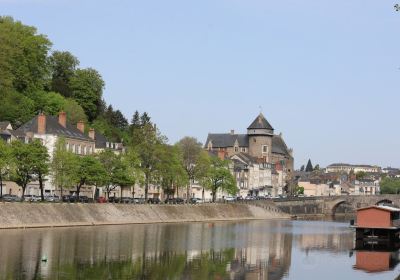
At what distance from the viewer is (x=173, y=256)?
58312 mm

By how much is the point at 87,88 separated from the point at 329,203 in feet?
200

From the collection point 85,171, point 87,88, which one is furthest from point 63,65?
point 85,171

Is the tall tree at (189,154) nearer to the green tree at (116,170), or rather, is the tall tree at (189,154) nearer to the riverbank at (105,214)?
the riverbank at (105,214)

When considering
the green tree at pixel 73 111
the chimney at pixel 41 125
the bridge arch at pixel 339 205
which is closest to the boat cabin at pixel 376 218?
the chimney at pixel 41 125

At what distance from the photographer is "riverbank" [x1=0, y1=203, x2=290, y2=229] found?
76.8m

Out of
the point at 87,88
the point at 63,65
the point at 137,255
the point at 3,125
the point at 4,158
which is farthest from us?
the point at 63,65

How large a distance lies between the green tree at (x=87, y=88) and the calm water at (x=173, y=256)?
66861 mm

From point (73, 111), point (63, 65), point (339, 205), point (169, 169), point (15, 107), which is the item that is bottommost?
point (339, 205)

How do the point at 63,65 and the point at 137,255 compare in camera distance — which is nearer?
the point at 137,255

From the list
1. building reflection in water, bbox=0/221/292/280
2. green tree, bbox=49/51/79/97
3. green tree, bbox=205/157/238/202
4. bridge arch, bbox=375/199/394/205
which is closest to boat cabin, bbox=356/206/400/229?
building reflection in water, bbox=0/221/292/280

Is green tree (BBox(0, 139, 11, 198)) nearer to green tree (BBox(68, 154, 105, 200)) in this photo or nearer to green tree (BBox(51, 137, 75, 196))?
green tree (BBox(51, 137, 75, 196))

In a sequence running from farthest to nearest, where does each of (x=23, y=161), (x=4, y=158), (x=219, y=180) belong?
1. (x=219, y=180)
2. (x=23, y=161)
3. (x=4, y=158)

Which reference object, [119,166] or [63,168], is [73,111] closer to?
[119,166]

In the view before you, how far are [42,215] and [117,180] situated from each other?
24926 mm
